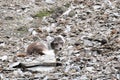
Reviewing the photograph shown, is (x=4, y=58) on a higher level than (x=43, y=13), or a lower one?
lower

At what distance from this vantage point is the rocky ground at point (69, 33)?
6.55 m

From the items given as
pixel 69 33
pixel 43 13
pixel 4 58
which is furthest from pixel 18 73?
pixel 43 13

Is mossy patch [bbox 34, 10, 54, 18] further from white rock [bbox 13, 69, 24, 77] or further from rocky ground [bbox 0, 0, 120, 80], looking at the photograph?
white rock [bbox 13, 69, 24, 77]

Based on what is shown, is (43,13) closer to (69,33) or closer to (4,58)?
(69,33)

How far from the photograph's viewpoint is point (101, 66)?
6.61 meters

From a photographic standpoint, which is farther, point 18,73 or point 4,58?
point 4,58

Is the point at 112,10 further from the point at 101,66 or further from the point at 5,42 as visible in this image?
the point at 101,66

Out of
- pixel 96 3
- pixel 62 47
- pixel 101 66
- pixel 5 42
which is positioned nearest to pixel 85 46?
pixel 62 47

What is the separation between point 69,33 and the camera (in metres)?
8.58

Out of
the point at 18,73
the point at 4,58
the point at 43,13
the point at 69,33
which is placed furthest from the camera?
the point at 43,13

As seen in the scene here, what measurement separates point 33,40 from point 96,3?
2663 millimetres

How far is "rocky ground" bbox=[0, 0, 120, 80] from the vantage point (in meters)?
6.55

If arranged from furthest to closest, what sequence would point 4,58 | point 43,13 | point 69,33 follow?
point 43,13, point 69,33, point 4,58

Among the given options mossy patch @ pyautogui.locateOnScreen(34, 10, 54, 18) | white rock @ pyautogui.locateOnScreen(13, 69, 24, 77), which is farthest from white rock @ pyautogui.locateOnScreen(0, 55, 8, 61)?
mossy patch @ pyautogui.locateOnScreen(34, 10, 54, 18)
